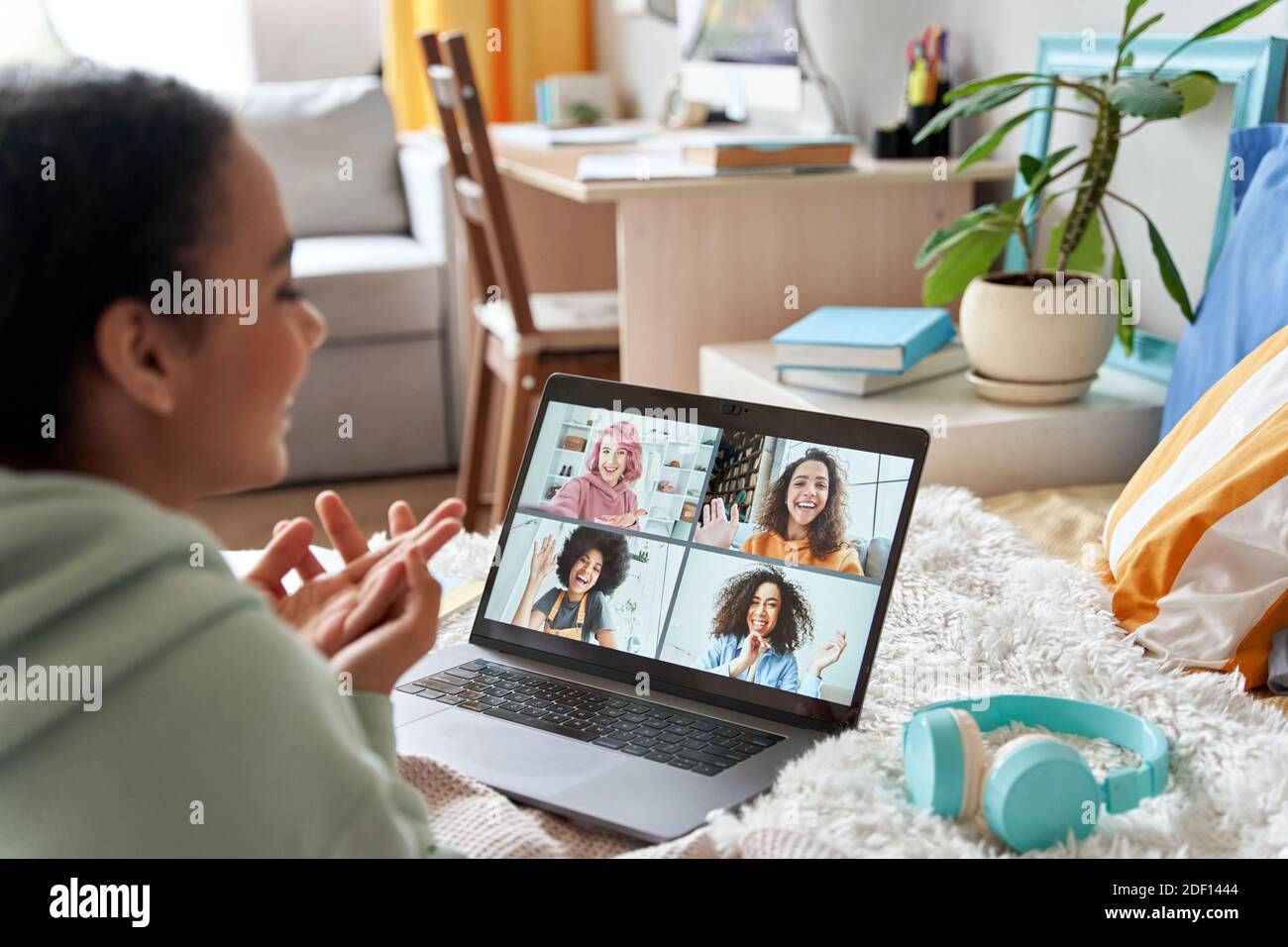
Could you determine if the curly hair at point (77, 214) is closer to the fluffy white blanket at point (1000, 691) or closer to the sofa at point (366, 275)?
the fluffy white blanket at point (1000, 691)

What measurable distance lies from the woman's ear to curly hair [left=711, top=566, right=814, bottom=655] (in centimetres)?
41

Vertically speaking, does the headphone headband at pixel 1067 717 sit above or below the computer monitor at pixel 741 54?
below

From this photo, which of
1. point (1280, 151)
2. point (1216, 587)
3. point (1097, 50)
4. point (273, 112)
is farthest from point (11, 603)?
point (273, 112)

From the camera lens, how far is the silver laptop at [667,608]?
0.79 m

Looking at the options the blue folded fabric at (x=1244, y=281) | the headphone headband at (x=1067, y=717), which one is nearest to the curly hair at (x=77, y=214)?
the headphone headband at (x=1067, y=717)

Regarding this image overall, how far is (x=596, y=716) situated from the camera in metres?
0.85

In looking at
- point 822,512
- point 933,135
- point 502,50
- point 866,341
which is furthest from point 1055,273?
point 502,50

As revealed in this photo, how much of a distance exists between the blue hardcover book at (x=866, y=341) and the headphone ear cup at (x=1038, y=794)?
927 millimetres

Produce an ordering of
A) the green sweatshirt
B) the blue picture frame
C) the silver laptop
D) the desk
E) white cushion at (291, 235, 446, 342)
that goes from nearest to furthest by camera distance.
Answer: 1. the green sweatshirt
2. the silver laptop
3. the blue picture frame
4. the desk
5. white cushion at (291, 235, 446, 342)

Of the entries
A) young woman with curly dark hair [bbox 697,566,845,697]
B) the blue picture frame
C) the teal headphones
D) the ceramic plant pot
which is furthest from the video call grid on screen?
the blue picture frame

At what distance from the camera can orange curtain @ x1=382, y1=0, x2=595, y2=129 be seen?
12.0ft

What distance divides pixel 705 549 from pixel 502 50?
3081mm

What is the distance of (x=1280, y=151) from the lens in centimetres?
132

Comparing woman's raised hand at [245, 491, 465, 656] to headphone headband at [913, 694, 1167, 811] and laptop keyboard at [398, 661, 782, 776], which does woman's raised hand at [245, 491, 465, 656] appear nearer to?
laptop keyboard at [398, 661, 782, 776]
